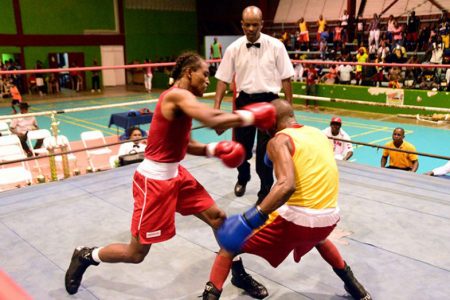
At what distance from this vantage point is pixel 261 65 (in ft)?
10.8

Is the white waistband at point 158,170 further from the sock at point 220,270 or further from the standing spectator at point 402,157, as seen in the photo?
the standing spectator at point 402,157

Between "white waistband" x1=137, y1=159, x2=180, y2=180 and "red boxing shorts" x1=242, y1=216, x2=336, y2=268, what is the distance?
1.63 feet

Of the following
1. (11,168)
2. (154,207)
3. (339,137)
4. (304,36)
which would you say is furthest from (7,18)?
(154,207)

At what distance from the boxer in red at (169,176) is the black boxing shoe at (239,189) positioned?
138cm

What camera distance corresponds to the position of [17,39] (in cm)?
1622

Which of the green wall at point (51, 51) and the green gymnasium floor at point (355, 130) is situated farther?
the green wall at point (51, 51)

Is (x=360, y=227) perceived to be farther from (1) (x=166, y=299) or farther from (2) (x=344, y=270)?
(1) (x=166, y=299)

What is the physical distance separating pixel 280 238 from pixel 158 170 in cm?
65

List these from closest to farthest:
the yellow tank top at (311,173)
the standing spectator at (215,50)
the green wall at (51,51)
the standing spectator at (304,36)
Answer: the yellow tank top at (311,173)
the standing spectator at (304,36)
the green wall at (51,51)
the standing spectator at (215,50)

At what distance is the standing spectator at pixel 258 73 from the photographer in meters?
3.26

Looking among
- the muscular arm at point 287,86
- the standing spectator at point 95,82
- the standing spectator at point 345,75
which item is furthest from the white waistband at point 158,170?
the standing spectator at point 95,82

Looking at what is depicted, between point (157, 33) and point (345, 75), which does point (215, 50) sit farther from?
Answer: point (345, 75)

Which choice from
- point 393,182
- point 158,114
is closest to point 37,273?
point 158,114

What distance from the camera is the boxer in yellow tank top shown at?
1723mm
